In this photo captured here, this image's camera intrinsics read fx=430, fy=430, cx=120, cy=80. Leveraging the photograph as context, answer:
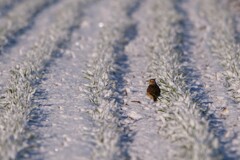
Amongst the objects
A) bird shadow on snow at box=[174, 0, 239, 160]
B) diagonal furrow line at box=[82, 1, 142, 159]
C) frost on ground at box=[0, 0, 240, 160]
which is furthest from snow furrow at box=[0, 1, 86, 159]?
bird shadow on snow at box=[174, 0, 239, 160]

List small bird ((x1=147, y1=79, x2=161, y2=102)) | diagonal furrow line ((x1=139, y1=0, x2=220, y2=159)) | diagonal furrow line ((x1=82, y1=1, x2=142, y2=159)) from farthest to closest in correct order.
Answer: small bird ((x1=147, y1=79, x2=161, y2=102)) → diagonal furrow line ((x1=82, y1=1, x2=142, y2=159)) → diagonal furrow line ((x1=139, y1=0, x2=220, y2=159))

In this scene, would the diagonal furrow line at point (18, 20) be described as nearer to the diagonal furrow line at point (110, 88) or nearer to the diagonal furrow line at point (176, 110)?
the diagonal furrow line at point (110, 88)

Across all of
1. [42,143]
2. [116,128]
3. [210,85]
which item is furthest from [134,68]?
[42,143]

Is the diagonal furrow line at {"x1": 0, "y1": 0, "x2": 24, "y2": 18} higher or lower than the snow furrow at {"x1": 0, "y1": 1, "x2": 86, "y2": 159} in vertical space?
higher

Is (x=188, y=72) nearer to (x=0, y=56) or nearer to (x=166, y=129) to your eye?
(x=166, y=129)

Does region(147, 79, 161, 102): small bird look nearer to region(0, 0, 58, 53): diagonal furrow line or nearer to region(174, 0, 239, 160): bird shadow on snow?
region(174, 0, 239, 160): bird shadow on snow

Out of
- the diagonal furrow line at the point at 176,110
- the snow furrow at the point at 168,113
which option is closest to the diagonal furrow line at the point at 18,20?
the snow furrow at the point at 168,113

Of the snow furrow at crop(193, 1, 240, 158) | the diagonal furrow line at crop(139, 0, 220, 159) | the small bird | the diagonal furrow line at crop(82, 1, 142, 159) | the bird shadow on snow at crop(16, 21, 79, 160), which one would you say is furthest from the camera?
the small bird
